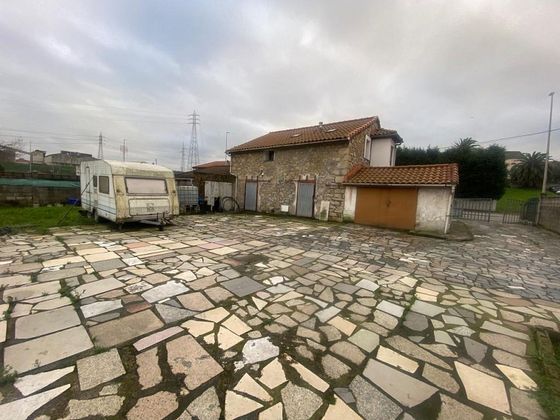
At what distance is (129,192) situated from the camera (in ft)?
25.6

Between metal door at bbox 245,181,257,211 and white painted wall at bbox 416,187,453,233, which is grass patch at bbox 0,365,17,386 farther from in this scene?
metal door at bbox 245,181,257,211

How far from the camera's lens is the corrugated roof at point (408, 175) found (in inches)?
388

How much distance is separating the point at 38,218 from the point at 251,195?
10.1 m

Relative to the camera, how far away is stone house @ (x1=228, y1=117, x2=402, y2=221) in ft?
41.2

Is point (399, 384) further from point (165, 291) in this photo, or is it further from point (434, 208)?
point (434, 208)

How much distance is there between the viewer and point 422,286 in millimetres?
4312

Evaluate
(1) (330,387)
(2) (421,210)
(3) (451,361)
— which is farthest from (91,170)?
(2) (421,210)

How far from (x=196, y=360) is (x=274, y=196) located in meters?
12.9

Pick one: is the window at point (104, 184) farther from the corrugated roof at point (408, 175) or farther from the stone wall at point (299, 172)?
the corrugated roof at point (408, 175)

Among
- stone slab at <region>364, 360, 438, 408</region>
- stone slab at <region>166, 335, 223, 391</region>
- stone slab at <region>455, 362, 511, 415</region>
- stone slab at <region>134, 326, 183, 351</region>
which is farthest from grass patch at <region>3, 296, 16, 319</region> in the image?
stone slab at <region>455, 362, 511, 415</region>

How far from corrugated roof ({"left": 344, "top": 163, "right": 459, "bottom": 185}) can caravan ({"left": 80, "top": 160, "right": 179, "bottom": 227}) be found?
326 inches

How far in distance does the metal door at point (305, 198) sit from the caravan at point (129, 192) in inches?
277

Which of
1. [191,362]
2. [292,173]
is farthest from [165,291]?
[292,173]

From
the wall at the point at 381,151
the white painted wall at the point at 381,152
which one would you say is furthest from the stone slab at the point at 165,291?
the wall at the point at 381,151
